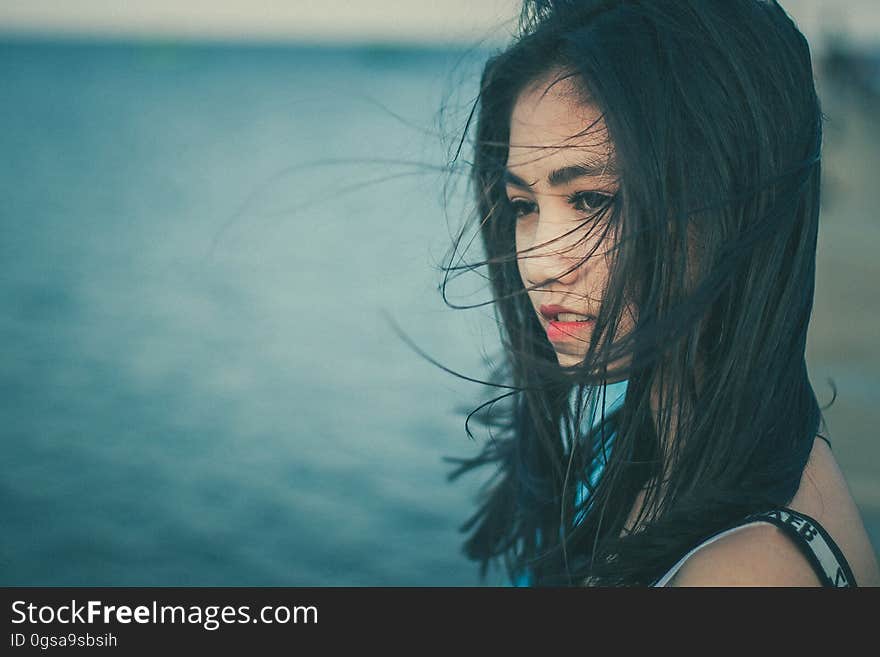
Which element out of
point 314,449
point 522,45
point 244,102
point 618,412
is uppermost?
point 244,102

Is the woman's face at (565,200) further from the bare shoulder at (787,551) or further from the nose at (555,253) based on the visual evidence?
the bare shoulder at (787,551)

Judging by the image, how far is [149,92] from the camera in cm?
4559

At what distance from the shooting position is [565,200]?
1380 millimetres

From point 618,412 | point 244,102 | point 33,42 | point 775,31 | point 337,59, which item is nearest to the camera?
point 775,31

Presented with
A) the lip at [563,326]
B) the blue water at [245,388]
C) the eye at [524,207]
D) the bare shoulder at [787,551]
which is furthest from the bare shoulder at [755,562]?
the blue water at [245,388]

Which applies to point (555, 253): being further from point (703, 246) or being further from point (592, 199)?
point (703, 246)

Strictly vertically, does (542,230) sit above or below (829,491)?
above

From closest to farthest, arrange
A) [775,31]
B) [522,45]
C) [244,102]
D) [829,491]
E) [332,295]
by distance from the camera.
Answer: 1. [829,491]
2. [775,31]
3. [522,45]
4. [332,295]
5. [244,102]

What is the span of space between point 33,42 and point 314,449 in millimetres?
91265

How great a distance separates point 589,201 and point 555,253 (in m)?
0.11

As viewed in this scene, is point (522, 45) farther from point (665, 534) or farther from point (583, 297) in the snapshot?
point (665, 534)

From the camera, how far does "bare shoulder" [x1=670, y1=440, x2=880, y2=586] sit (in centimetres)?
105

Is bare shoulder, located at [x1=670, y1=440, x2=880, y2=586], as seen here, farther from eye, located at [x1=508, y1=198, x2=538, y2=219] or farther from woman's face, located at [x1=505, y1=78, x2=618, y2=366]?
eye, located at [x1=508, y1=198, x2=538, y2=219]

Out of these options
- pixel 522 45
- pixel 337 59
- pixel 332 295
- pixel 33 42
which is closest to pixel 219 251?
pixel 332 295
